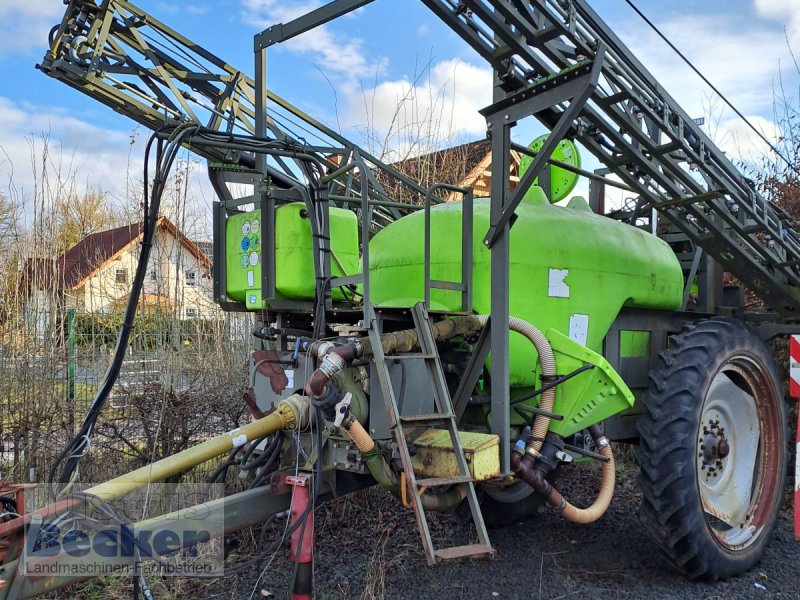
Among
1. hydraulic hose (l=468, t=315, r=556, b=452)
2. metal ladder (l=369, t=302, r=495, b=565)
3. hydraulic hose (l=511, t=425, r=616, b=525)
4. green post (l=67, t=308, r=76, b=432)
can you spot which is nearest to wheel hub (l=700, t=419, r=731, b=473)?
hydraulic hose (l=511, t=425, r=616, b=525)

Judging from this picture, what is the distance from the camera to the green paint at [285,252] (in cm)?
384

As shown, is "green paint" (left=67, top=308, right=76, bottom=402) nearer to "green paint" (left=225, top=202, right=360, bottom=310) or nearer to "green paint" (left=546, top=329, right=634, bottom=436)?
"green paint" (left=225, top=202, right=360, bottom=310)

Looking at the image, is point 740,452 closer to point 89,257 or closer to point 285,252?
point 285,252

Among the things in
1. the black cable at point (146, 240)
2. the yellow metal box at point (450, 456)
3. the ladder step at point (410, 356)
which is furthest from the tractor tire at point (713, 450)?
the black cable at point (146, 240)

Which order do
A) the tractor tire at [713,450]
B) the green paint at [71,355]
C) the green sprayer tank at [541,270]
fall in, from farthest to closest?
1. the green paint at [71,355]
2. the green sprayer tank at [541,270]
3. the tractor tire at [713,450]

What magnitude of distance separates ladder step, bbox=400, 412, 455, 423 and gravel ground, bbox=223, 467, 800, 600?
1063mm

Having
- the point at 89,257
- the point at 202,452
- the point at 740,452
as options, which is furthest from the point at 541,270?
the point at 89,257

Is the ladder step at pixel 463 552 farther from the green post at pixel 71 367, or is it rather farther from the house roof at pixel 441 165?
the house roof at pixel 441 165

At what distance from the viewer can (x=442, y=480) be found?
3.22 m

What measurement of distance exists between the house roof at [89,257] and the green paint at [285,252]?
255 cm

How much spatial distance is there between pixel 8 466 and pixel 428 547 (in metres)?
4.27

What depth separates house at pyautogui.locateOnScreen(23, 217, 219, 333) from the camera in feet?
20.7

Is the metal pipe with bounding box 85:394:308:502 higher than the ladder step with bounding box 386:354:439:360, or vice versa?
the ladder step with bounding box 386:354:439:360

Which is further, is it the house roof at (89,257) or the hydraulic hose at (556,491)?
the house roof at (89,257)
